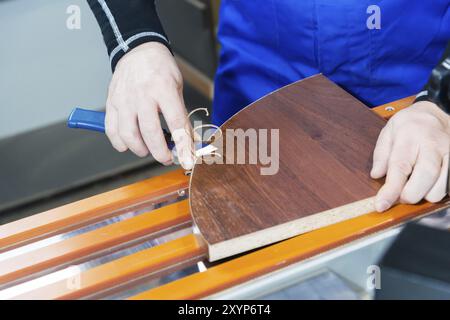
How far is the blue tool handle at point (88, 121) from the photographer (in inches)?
33.8

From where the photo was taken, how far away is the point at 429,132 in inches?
30.6

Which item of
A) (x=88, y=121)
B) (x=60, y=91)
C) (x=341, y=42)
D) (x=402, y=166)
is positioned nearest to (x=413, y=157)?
(x=402, y=166)

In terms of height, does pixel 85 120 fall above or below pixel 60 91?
above

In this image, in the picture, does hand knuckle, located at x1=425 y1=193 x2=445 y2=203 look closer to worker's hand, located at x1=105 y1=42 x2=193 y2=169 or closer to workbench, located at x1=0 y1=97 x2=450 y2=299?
workbench, located at x1=0 y1=97 x2=450 y2=299

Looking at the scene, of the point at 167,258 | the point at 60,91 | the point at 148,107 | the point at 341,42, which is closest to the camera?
the point at 167,258

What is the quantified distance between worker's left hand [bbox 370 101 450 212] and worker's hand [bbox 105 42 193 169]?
0.27 m

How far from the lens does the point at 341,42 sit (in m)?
0.99

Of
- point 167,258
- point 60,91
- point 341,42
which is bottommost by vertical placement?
Result: point 60,91

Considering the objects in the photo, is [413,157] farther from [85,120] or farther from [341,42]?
[85,120]

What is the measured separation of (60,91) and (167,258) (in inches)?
54.0

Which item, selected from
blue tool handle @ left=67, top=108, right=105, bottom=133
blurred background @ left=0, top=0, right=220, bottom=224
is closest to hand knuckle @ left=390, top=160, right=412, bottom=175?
blue tool handle @ left=67, top=108, right=105, bottom=133

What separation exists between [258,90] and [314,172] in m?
0.40

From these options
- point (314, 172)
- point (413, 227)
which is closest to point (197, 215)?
point (314, 172)
